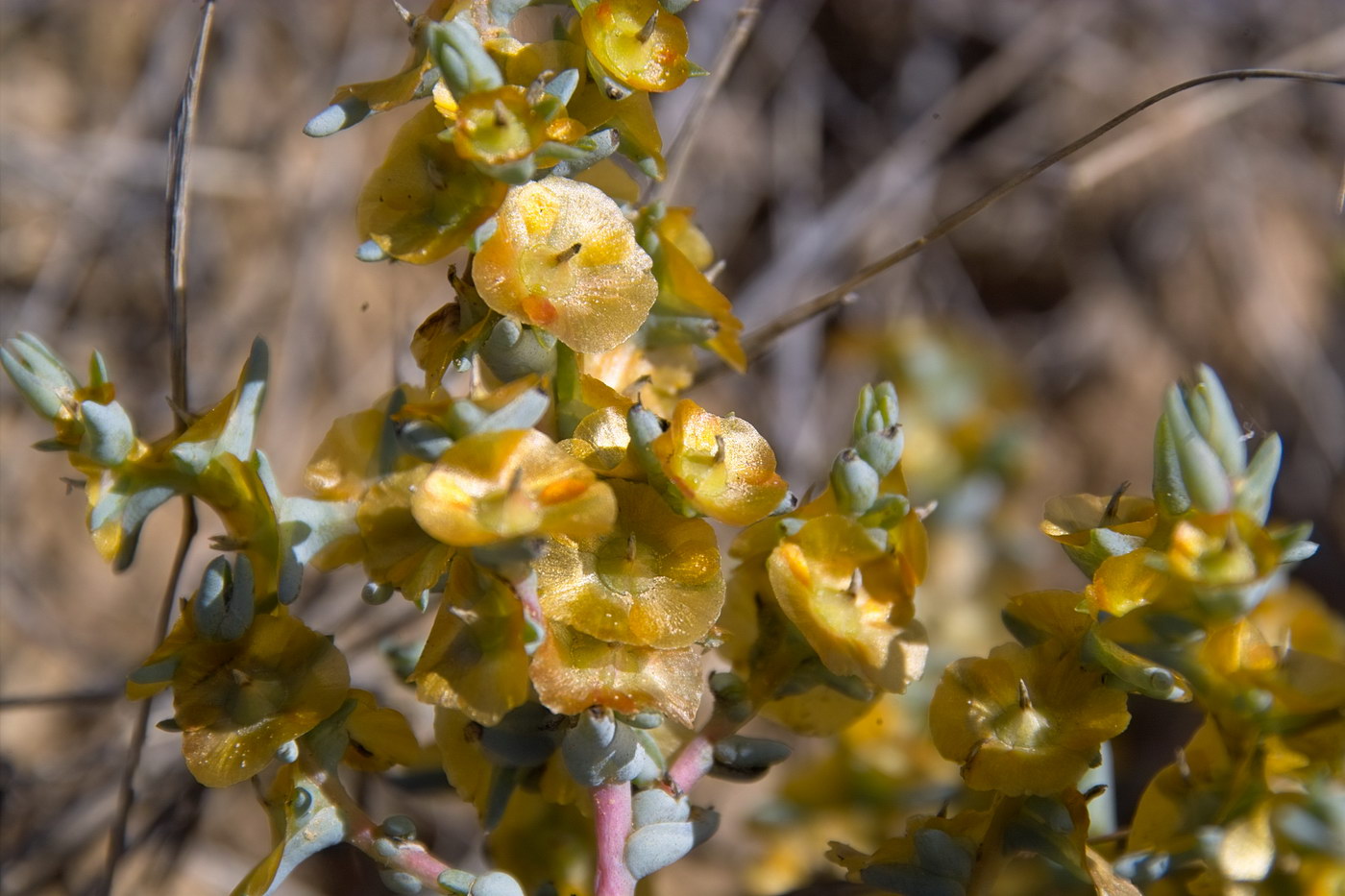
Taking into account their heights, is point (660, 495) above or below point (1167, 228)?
above

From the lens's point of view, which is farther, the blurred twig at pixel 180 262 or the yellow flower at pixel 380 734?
the blurred twig at pixel 180 262

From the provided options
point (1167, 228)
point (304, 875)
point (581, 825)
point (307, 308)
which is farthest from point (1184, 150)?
point (304, 875)

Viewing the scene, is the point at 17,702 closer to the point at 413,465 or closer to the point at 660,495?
the point at 413,465

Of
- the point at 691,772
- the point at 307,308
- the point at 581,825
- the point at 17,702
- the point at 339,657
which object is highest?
the point at 339,657

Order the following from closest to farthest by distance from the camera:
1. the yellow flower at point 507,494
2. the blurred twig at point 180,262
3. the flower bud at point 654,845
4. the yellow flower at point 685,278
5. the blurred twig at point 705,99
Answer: the yellow flower at point 507,494
the flower bud at point 654,845
the yellow flower at point 685,278
the blurred twig at point 180,262
the blurred twig at point 705,99

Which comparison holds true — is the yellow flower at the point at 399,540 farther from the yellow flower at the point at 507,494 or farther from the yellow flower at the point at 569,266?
the yellow flower at the point at 569,266

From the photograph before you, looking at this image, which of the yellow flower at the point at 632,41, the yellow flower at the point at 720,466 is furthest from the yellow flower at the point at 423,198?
the yellow flower at the point at 720,466
